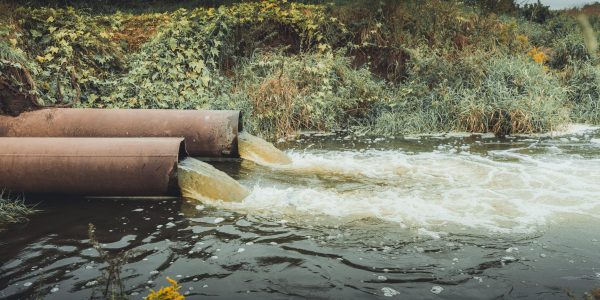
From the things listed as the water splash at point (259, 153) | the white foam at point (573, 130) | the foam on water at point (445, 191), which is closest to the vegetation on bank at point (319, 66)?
the white foam at point (573, 130)

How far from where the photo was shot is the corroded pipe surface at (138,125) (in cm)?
631

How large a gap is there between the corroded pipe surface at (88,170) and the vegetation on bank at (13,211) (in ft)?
0.56

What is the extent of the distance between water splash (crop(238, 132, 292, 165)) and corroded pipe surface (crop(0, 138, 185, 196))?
2.21 metres

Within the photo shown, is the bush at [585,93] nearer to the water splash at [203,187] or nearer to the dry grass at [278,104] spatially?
the dry grass at [278,104]

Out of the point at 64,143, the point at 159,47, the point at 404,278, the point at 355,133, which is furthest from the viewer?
the point at 159,47

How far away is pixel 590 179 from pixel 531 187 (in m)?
0.89

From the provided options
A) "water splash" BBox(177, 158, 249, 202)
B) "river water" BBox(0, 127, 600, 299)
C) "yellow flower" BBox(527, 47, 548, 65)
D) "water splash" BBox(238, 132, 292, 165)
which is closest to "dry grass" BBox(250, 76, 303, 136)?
"water splash" BBox(238, 132, 292, 165)

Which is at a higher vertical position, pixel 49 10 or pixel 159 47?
pixel 49 10

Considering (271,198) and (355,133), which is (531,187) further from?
(355,133)

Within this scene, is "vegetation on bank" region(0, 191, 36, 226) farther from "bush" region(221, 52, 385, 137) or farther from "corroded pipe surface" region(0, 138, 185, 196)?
"bush" region(221, 52, 385, 137)

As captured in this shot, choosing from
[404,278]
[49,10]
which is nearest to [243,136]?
[404,278]

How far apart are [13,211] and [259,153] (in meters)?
3.36

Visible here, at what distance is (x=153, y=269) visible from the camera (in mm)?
3539

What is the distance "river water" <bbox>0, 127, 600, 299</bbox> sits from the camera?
130 inches
